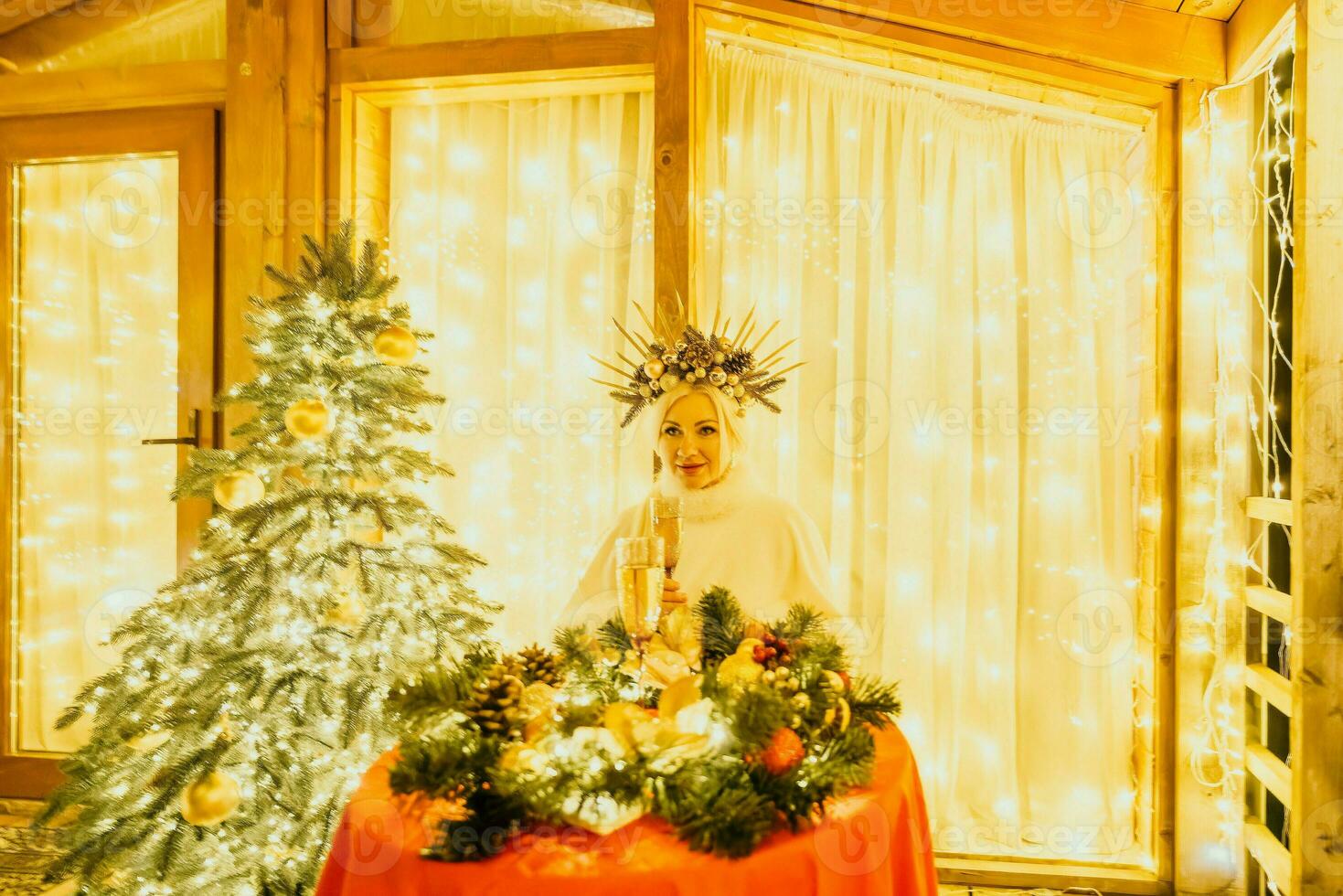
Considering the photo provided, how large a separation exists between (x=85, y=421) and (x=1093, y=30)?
3.65m

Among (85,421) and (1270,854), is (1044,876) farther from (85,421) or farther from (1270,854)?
(85,421)

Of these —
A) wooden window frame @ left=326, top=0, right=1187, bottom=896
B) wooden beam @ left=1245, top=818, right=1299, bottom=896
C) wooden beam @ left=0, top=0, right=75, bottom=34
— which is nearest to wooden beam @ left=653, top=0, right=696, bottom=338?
wooden window frame @ left=326, top=0, right=1187, bottom=896

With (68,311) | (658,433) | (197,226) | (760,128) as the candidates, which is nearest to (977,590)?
(658,433)

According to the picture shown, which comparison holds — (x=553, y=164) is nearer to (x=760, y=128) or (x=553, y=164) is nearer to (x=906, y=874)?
(x=760, y=128)

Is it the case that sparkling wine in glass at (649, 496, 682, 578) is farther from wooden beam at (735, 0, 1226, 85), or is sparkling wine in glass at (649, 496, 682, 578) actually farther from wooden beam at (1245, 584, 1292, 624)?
wooden beam at (735, 0, 1226, 85)

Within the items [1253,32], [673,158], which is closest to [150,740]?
[673,158]

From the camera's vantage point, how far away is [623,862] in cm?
113

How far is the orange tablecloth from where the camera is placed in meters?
1.11

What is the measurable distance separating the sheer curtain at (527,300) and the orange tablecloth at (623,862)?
70.3 inches

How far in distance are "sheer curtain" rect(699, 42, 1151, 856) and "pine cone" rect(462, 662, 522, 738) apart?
177 cm

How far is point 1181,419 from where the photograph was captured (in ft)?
8.35

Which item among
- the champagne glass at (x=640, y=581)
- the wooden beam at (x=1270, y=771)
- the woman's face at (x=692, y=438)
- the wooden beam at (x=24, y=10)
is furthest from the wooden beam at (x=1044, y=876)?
the wooden beam at (x=24, y=10)

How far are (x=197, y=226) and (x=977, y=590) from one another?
3.02 metres

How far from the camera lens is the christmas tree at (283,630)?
2.13 metres
